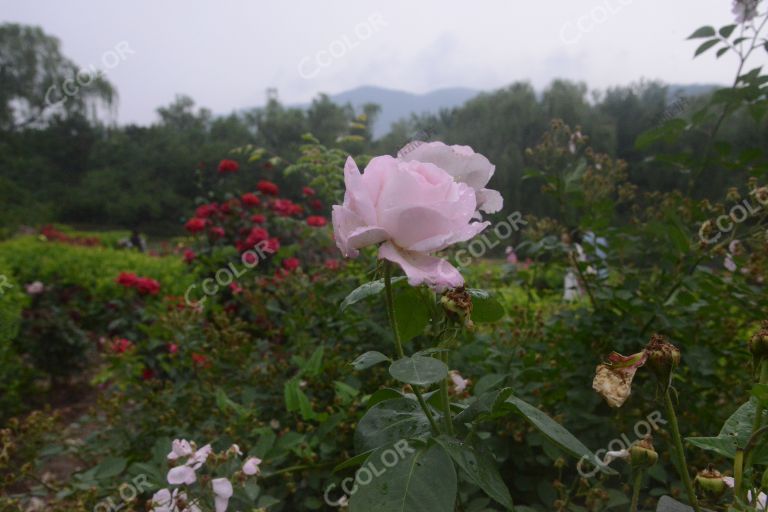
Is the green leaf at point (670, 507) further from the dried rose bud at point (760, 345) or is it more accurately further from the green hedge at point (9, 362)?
the green hedge at point (9, 362)

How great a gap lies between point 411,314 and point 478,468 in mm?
196

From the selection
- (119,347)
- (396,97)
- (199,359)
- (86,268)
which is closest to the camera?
(199,359)

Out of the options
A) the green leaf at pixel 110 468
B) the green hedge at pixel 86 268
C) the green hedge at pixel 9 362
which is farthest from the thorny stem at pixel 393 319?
the green hedge at pixel 86 268

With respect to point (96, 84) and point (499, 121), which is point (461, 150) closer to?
point (499, 121)

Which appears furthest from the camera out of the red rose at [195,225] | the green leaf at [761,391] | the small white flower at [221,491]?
the red rose at [195,225]

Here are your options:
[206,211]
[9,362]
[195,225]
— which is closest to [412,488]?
[195,225]

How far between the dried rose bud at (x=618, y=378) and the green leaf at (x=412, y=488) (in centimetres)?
17

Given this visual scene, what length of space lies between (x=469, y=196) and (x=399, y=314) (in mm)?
185

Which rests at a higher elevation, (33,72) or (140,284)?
(33,72)

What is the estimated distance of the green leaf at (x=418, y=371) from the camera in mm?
527

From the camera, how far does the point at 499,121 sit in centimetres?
894

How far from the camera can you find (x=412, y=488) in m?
0.55

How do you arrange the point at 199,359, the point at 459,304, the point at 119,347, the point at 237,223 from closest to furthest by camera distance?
the point at 459,304 < the point at 199,359 < the point at 119,347 < the point at 237,223

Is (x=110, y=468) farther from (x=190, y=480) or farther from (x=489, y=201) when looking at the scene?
(x=489, y=201)
